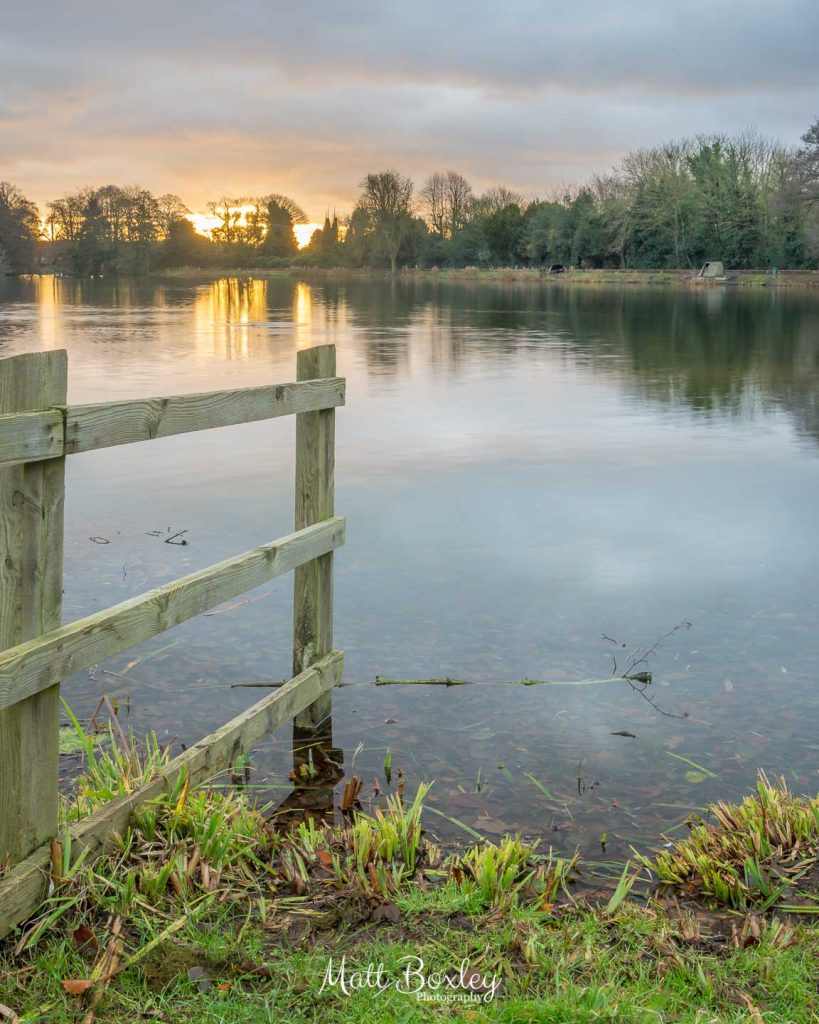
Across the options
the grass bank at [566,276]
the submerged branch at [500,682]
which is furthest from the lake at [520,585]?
the grass bank at [566,276]

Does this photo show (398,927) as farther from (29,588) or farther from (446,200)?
(446,200)

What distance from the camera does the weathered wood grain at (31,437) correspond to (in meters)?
3.40

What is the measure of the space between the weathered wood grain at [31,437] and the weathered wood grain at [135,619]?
1.97ft

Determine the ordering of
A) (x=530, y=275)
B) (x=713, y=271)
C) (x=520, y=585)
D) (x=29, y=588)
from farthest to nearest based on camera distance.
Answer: (x=530, y=275) < (x=713, y=271) < (x=520, y=585) < (x=29, y=588)

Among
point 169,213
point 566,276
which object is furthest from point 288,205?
point 566,276

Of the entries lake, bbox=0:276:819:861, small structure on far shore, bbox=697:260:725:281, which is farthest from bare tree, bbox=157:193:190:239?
lake, bbox=0:276:819:861

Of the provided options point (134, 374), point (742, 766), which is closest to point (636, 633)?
point (742, 766)

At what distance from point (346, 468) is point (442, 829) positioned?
8627mm

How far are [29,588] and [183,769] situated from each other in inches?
44.8

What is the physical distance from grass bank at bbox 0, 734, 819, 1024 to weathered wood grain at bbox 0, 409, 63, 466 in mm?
1331

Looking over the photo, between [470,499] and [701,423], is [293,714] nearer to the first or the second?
[470,499]

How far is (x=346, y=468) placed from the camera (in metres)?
13.1

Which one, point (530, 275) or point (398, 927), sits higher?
point (530, 275)

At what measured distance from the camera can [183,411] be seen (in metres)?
4.38
